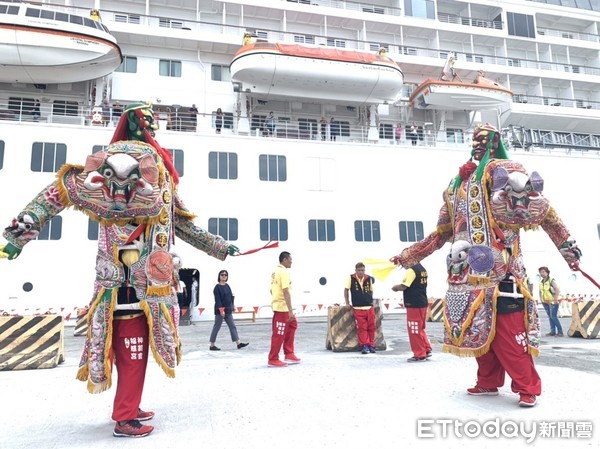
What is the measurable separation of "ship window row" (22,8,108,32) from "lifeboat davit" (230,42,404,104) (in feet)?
15.5

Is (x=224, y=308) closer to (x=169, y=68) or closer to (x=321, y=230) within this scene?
(x=321, y=230)

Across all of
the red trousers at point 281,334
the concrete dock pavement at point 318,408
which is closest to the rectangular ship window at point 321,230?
the red trousers at point 281,334

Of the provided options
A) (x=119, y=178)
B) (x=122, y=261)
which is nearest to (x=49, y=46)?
(x=119, y=178)

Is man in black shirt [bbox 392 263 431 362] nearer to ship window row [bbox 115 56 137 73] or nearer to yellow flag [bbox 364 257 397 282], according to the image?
yellow flag [bbox 364 257 397 282]

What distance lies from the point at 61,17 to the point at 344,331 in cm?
1446

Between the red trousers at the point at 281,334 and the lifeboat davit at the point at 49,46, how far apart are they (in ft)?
42.1

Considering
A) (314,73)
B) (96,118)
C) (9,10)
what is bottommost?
(96,118)

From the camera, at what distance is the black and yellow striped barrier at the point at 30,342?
19.0 feet

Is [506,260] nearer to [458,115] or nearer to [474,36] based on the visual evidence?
[458,115]

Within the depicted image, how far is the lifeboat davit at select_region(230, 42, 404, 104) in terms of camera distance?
607 inches

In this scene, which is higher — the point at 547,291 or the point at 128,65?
the point at 128,65

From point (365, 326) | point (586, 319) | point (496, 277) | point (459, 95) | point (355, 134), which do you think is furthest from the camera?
point (355, 134)

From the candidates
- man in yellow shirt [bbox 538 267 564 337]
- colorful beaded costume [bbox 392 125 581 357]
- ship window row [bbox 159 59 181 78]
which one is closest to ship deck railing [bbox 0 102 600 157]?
ship window row [bbox 159 59 181 78]

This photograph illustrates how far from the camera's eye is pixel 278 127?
1723 cm
